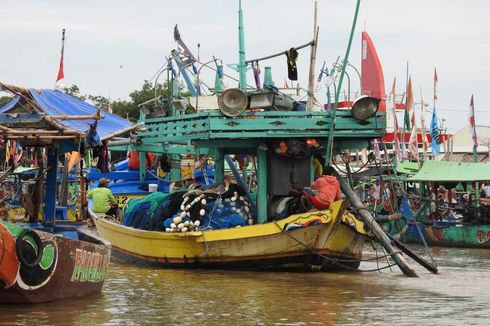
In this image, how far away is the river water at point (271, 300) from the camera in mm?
10562

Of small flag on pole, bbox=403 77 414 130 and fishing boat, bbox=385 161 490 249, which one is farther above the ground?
small flag on pole, bbox=403 77 414 130

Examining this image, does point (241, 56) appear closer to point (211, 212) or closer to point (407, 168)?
point (211, 212)

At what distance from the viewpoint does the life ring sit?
10.1 metres

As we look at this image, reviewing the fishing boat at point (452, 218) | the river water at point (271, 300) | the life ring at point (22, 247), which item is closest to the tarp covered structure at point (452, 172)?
the fishing boat at point (452, 218)

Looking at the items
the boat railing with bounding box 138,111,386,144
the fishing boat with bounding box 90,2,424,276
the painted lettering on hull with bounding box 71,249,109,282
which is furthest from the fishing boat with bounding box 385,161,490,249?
the painted lettering on hull with bounding box 71,249,109,282

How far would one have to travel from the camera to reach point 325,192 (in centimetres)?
1542

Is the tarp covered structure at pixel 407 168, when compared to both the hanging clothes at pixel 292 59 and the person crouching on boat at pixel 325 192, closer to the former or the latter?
the hanging clothes at pixel 292 59

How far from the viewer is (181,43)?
1977 cm

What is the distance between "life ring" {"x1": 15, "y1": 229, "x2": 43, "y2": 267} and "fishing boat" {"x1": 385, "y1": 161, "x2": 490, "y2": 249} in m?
14.5

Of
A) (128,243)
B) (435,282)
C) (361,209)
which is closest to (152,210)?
(128,243)

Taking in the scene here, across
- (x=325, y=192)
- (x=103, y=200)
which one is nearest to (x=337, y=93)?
(x=325, y=192)

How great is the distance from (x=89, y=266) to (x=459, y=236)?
47.6 ft

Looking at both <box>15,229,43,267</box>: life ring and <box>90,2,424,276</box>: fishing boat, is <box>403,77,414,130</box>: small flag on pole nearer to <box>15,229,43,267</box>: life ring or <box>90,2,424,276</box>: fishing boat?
<box>90,2,424,276</box>: fishing boat

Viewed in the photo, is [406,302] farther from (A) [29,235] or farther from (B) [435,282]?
(A) [29,235]
